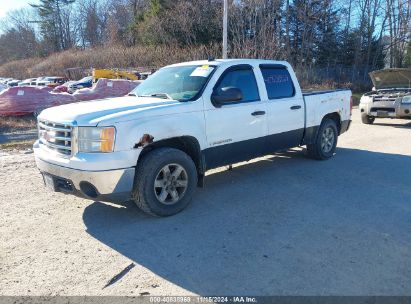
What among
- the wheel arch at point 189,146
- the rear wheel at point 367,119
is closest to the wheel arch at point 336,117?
the wheel arch at point 189,146

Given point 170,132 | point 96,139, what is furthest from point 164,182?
point 96,139

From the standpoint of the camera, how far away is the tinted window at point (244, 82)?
18.2 ft

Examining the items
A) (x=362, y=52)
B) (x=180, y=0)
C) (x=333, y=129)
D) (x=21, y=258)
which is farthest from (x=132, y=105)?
(x=362, y=52)

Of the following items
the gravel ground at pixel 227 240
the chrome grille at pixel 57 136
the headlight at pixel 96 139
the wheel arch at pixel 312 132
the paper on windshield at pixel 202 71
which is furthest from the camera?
the wheel arch at pixel 312 132

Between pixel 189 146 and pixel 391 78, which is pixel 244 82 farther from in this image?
pixel 391 78

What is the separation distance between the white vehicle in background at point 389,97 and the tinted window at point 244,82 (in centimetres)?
699

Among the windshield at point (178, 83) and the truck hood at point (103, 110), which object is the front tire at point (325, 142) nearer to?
the windshield at point (178, 83)

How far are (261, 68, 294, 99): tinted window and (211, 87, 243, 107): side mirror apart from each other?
1.05 metres

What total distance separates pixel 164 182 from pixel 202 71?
1728 mm

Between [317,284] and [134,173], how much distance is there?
7.42 feet

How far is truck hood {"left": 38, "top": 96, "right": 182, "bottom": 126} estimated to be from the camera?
4.34 meters

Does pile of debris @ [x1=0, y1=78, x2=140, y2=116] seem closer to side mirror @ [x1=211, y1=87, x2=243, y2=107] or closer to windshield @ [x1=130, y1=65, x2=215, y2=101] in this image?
windshield @ [x1=130, y1=65, x2=215, y2=101]

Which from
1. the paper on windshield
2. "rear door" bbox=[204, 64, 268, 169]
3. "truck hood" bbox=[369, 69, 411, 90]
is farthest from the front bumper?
"truck hood" bbox=[369, 69, 411, 90]

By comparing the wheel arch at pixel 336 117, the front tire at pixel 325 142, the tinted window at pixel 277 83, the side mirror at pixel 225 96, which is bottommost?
the front tire at pixel 325 142
